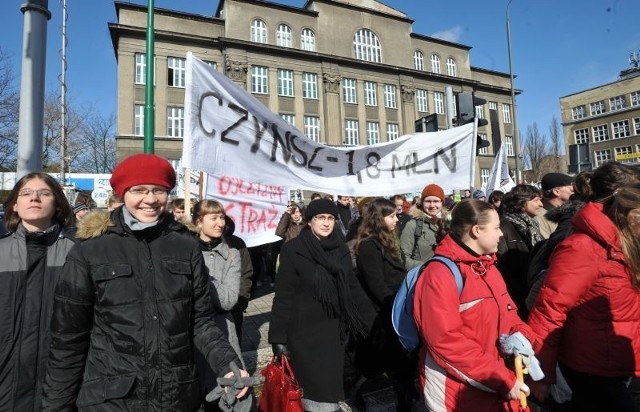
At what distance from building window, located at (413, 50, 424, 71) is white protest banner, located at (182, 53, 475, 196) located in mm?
37889

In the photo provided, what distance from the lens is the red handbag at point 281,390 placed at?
2.63 m

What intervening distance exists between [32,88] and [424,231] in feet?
13.0

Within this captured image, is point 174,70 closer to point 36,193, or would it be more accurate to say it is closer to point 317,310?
point 36,193

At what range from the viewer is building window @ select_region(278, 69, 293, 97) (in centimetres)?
3319

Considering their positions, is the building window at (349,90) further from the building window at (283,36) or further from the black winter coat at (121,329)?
the black winter coat at (121,329)

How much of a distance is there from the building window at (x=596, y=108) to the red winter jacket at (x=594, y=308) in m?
68.5

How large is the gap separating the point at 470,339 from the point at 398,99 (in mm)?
38471

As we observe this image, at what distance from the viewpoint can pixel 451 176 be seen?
5836 millimetres

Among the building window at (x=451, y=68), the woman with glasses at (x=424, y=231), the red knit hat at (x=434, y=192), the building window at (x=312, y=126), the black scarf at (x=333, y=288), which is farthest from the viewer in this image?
the building window at (x=451, y=68)

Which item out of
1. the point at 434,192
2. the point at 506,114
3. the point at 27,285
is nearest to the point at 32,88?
the point at 27,285

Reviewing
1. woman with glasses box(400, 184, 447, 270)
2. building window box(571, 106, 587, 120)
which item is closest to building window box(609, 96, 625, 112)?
building window box(571, 106, 587, 120)

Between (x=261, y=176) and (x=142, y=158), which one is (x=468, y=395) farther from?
(x=261, y=176)

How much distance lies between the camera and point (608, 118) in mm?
55812

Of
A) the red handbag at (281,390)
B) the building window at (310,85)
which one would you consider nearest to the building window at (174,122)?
the building window at (310,85)
